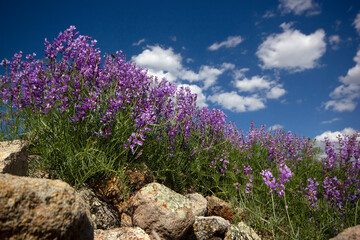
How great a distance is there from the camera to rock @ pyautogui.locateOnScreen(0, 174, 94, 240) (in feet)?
4.75

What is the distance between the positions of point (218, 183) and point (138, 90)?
83.9 inches

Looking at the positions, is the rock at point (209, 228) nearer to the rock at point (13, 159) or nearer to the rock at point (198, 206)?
the rock at point (198, 206)

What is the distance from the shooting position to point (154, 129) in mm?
4020

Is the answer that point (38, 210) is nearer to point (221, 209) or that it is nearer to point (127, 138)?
point (127, 138)

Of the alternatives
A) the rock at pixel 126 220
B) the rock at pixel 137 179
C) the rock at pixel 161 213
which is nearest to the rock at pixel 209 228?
the rock at pixel 161 213

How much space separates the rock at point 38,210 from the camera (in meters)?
1.45

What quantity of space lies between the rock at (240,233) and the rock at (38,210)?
1.98m

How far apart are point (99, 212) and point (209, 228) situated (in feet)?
4.29

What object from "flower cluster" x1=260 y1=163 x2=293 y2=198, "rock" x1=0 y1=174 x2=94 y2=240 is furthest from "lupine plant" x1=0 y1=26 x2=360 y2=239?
"rock" x1=0 y1=174 x2=94 y2=240

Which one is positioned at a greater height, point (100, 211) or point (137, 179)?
point (137, 179)

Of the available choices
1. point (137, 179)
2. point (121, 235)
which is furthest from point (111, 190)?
point (121, 235)

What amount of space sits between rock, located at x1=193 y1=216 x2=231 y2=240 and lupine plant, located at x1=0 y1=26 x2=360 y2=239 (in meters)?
0.36

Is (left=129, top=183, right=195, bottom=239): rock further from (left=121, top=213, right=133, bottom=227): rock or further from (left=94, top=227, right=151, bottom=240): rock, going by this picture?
(left=94, top=227, right=151, bottom=240): rock

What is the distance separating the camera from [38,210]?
152cm
